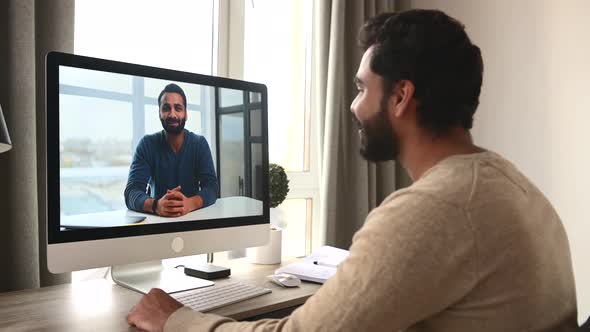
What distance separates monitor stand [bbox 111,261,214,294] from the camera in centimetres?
134

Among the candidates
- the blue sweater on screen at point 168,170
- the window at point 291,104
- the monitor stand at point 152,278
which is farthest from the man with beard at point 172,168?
the window at point 291,104

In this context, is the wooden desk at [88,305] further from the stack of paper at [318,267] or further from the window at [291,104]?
the window at [291,104]

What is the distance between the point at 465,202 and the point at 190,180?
2.61ft

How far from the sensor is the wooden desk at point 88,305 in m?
1.08

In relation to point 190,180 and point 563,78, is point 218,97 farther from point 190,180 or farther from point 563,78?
point 563,78

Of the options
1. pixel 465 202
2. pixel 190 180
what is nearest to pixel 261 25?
pixel 190 180

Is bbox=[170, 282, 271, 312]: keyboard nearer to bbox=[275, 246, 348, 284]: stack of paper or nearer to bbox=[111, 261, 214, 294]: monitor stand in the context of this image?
bbox=[111, 261, 214, 294]: monitor stand

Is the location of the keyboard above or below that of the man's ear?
below

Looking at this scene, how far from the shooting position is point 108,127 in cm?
124

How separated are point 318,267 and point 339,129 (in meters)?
0.91

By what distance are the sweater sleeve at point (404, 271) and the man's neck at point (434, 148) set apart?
0.21 meters

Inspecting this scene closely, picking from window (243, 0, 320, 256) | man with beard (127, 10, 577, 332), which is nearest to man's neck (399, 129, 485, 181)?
man with beard (127, 10, 577, 332)

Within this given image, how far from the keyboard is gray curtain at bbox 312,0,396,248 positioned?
989mm

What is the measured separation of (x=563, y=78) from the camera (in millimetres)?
2320
